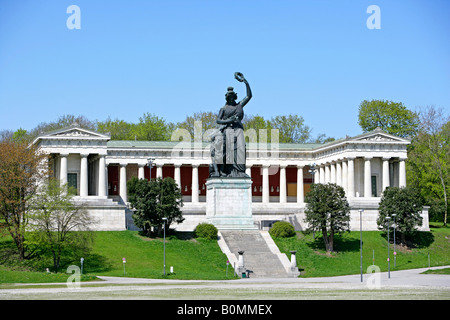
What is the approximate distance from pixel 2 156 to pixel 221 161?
1952cm

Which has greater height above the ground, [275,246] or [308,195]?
[308,195]

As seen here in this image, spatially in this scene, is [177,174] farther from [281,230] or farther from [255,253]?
[255,253]

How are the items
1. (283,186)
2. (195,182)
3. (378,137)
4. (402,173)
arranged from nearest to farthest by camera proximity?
(402,173)
(378,137)
(195,182)
(283,186)

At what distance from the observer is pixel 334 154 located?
98562mm

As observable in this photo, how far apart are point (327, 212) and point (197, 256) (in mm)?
14027

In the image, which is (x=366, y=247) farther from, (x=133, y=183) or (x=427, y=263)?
(x=133, y=183)

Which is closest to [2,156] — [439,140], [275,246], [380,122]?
[275,246]

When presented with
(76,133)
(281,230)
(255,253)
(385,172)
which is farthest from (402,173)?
(76,133)

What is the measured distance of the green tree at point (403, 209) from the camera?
7550 cm

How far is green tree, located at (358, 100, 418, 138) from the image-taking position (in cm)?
11247

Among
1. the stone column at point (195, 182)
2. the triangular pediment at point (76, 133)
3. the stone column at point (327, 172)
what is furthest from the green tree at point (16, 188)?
the stone column at point (327, 172)

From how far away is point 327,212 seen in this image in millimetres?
71625
